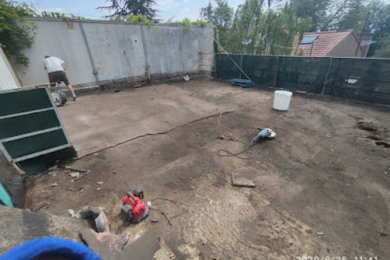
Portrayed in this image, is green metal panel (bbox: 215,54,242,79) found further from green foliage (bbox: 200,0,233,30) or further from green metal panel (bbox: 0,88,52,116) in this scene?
green metal panel (bbox: 0,88,52,116)

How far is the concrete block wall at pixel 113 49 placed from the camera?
6.24 metres

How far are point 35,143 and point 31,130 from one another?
21 cm

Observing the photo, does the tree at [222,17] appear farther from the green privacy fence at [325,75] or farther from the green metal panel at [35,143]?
the green metal panel at [35,143]

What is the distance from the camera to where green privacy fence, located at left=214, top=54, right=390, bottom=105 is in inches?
202

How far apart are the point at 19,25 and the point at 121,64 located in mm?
3290

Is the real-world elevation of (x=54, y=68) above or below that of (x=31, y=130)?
above

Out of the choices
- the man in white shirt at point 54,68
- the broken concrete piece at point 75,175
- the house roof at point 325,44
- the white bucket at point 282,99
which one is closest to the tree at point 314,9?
the house roof at point 325,44

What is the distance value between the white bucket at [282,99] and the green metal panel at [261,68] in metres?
2.81

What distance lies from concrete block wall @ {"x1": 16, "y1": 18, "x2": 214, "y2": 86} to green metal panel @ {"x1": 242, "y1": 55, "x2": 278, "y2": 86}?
2649 mm

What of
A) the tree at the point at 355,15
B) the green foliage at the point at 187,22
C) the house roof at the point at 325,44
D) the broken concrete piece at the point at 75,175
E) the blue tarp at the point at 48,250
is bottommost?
the broken concrete piece at the point at 75,175

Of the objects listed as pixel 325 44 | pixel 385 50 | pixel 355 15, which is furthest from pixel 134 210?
pixel 355 15

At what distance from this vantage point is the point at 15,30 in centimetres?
558

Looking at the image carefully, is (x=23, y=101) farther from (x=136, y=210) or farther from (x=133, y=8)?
(x=133, y=8)

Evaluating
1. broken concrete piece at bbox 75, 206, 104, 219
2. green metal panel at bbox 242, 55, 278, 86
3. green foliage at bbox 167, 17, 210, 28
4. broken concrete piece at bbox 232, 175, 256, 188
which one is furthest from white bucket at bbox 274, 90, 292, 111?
green foliage at bbox 167, 17, 210, 28
